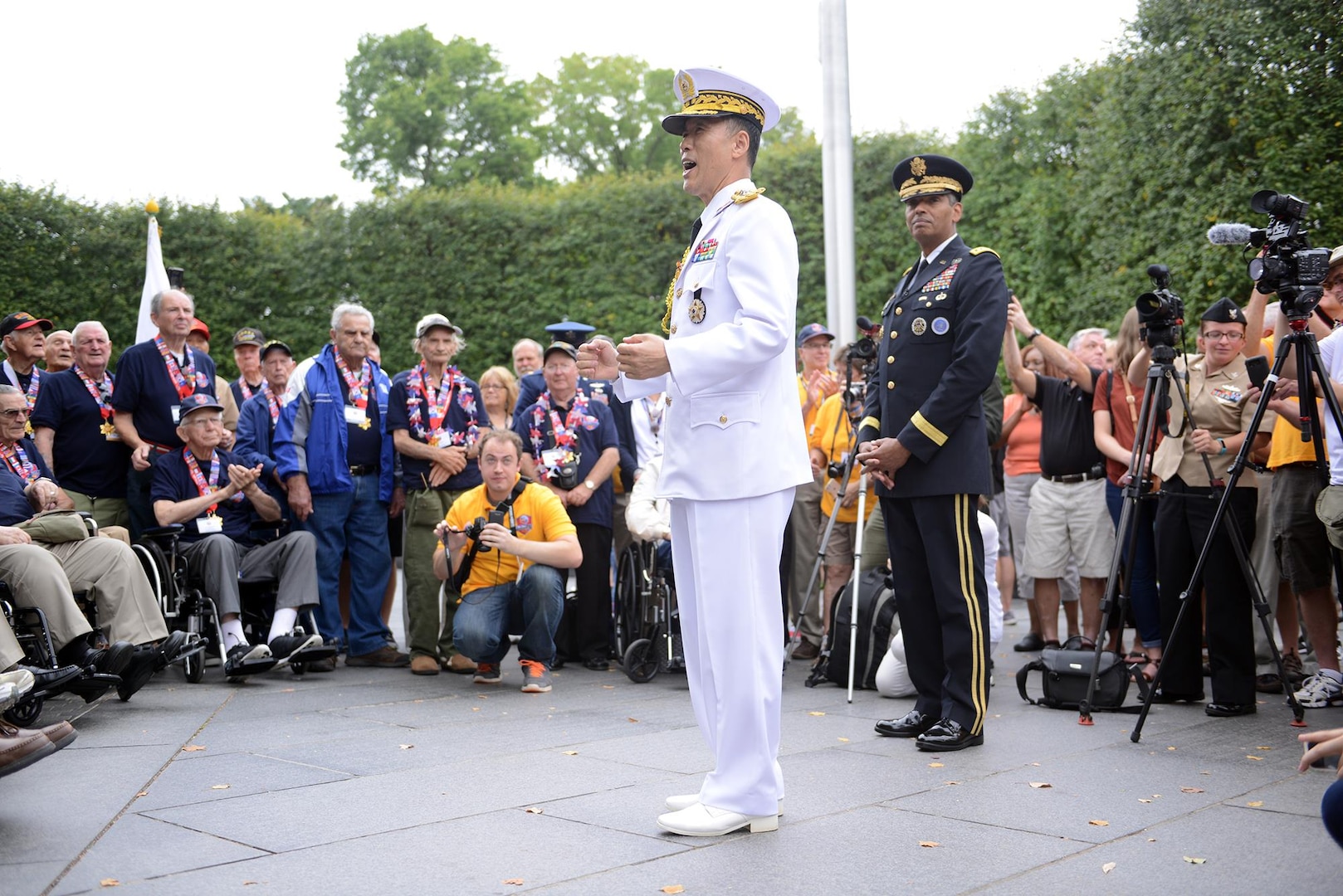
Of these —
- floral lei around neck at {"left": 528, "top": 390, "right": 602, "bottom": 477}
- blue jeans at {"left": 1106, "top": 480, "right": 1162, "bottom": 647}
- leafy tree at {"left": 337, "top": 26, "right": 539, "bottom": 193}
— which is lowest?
blue jeans at {"left": 1106, "top": 480, "right": 1162, "bottom": 647}

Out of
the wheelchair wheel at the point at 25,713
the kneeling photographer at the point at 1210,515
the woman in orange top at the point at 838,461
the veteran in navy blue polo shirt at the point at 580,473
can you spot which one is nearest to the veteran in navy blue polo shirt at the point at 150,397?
the veteran in navy blue polo shirt at the point at 580,473

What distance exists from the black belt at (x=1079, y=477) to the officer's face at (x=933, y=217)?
293 centimetres

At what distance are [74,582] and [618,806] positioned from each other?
145 inches

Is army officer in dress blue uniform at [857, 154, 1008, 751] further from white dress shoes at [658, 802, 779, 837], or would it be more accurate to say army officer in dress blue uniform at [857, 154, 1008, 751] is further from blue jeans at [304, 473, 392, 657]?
blue jeans at [304, 473, 392, 657]

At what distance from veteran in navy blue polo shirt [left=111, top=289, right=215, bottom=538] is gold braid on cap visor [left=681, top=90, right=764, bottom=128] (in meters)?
5.28

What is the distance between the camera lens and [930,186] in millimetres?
5605

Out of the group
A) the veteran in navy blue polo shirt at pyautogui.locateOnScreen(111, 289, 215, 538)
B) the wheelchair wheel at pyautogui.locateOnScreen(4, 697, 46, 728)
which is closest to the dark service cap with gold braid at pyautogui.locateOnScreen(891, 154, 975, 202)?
the wheelchair wheel at pyautogui.locateOnScreen(4, 697, 46, 728)

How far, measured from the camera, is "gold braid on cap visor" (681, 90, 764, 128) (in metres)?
4.08

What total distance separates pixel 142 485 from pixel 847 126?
22.9 feet

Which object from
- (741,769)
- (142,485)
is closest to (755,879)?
(741,769)

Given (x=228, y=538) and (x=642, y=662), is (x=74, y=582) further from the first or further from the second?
(x=642, y=662)

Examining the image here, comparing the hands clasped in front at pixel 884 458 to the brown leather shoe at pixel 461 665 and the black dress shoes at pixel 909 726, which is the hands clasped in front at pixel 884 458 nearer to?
the black dress shoes at pixel 909 726

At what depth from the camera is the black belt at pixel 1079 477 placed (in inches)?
317

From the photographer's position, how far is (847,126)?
11875mm
